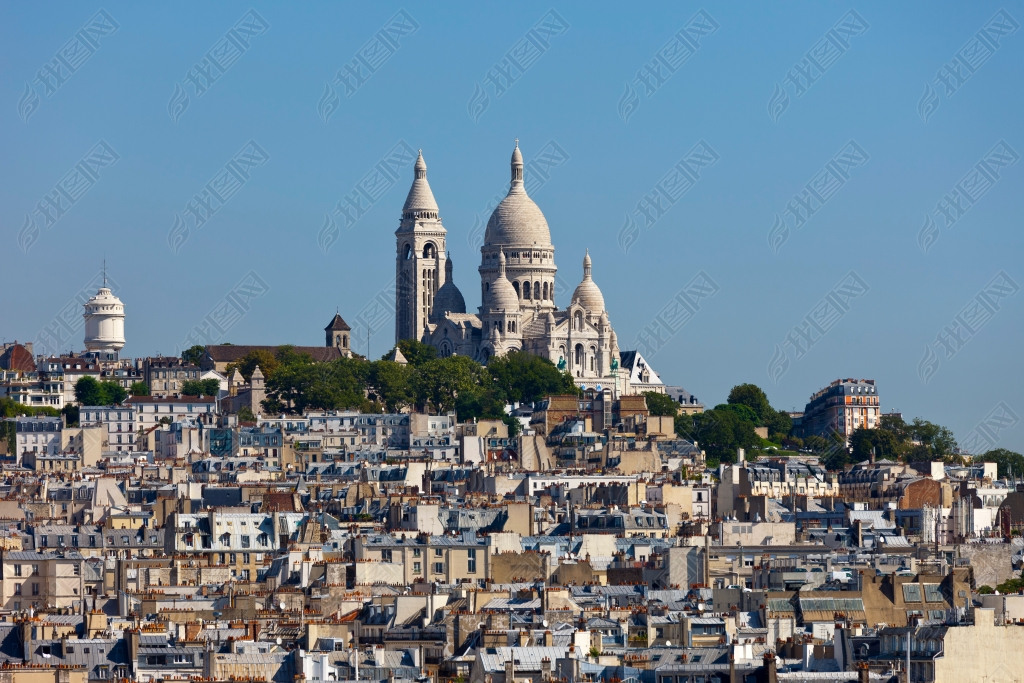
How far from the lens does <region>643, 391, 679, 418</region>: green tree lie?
17838cm

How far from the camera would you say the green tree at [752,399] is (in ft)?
624

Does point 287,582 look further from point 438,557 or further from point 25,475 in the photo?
point 25,475

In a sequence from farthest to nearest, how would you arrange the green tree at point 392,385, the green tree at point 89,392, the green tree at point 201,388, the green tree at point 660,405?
the green tree at point 201,388, the green tree at point 392,385, the green tree at point 660,405, the green tree at point 89,392

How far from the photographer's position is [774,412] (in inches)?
7520

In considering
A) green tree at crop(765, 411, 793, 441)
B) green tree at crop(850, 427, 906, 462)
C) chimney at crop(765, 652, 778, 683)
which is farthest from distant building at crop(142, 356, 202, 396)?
chimney at crop(765, 652, 778, 683)

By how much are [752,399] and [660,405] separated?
1330cm

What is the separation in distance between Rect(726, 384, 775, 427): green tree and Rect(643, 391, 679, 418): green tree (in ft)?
15.9

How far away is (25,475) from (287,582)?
178 ft

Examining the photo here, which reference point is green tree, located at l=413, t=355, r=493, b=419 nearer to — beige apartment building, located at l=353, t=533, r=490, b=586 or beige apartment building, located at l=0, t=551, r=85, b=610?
beige apartment building, located at l=353, t=533, r=490, b=586

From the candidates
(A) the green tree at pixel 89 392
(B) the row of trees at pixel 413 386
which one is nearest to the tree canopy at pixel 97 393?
(A) the green tree at pixel 89 392

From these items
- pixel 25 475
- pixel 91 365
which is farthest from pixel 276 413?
pixel 25 475

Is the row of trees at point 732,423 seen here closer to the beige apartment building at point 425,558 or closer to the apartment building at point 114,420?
the apartment building at point 114,420

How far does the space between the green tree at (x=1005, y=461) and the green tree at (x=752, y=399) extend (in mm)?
33419

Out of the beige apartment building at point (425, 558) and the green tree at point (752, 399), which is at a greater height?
the green tree at point (752, 399)
